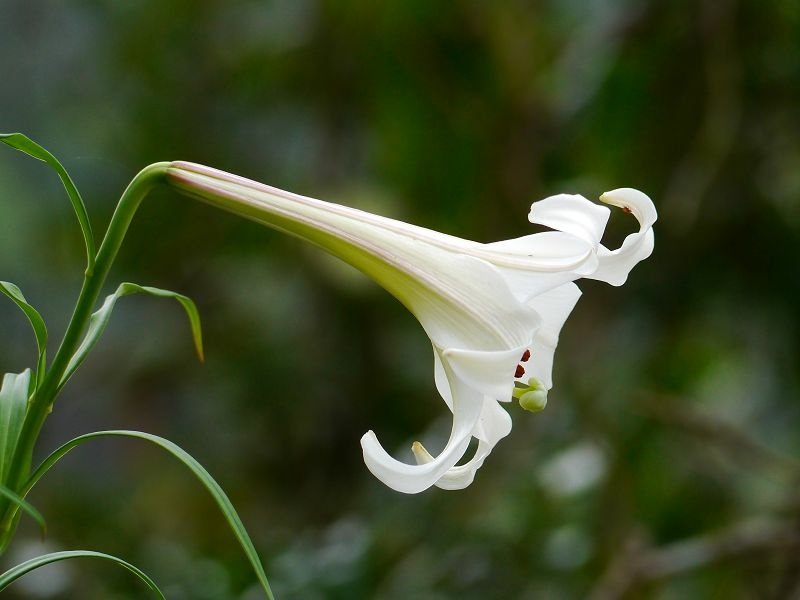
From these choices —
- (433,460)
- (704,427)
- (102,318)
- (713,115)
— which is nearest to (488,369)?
(433,460)

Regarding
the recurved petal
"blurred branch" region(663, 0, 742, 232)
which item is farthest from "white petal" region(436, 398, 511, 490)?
"blurred branch" region(663, 0, 742, 232)

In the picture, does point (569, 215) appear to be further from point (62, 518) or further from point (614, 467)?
point (62, 518)

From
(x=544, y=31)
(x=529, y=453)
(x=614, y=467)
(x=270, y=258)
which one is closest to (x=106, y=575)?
(x=529, y=453)

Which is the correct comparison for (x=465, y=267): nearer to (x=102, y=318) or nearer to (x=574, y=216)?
(x=574, y=216)

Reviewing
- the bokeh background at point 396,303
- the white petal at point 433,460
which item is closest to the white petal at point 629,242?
the white petal at point 433,460

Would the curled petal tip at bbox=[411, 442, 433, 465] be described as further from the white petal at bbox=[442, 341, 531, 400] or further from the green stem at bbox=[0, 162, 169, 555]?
the green stem at bbox=[0, 162, 169, 555]
